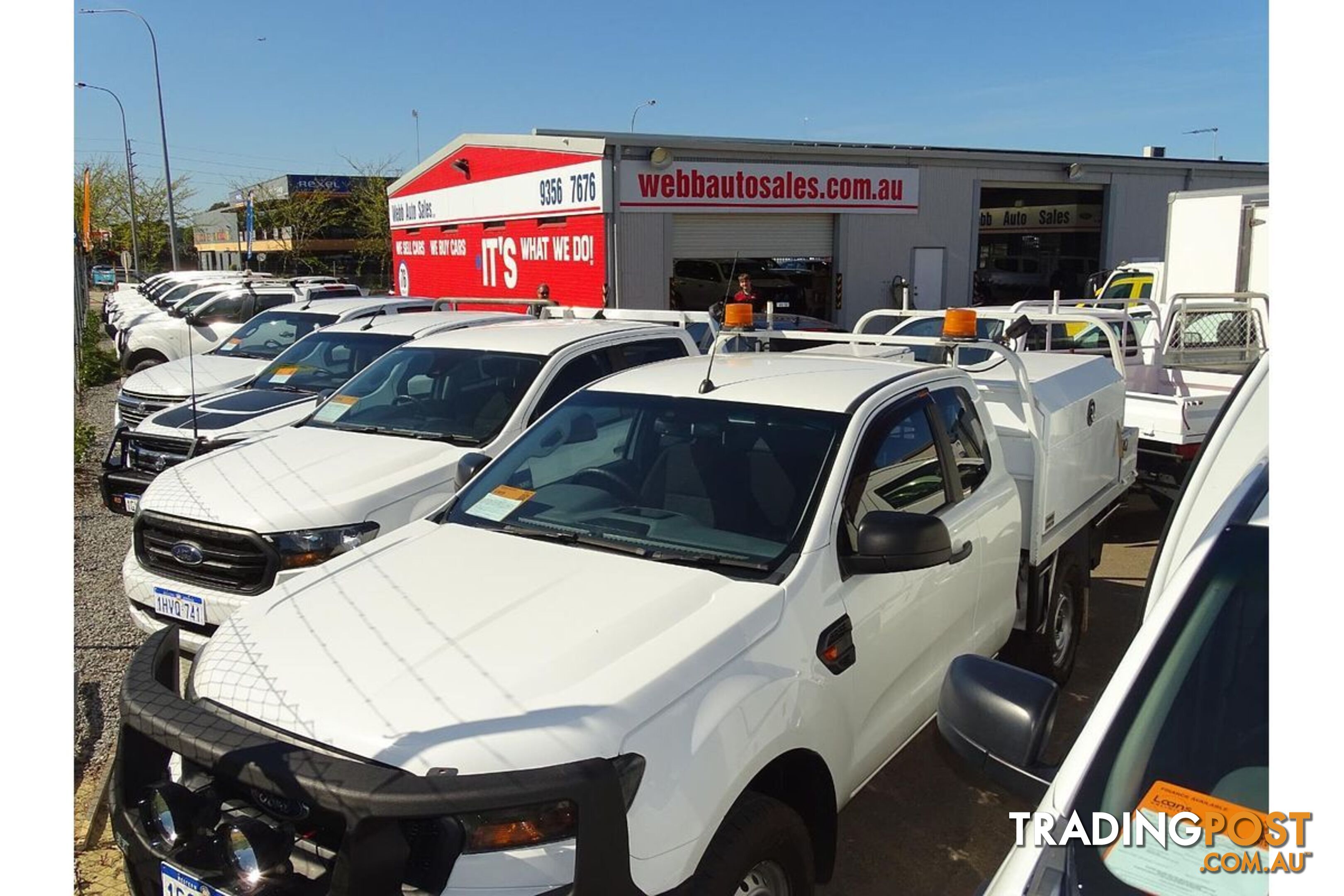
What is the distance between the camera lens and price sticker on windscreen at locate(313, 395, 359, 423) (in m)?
6.26

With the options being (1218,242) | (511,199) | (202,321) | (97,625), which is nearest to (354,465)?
(97,625)

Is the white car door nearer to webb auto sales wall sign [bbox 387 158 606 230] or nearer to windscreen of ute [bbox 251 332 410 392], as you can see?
windscreen of ute [bbox 251 332 410 392]

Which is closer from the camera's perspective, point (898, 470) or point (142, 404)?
point (898, 470)

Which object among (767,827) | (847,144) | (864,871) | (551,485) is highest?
(847,144)

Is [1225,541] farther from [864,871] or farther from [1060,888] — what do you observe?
[864,871]

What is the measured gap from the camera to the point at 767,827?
2.58 m

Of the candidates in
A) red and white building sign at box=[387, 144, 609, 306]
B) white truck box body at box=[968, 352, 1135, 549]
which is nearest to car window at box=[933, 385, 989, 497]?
white truck box body at box=[968, 352, 1135, 549]

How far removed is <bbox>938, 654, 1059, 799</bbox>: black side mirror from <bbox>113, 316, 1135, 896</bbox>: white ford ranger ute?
0.61m

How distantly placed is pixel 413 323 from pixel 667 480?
5.33 metres

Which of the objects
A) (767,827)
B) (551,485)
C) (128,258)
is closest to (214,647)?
(551,485)

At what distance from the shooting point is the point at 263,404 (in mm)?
7684

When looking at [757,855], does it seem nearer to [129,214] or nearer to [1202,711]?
[1202,711]

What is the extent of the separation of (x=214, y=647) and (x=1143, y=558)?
6.72 meters

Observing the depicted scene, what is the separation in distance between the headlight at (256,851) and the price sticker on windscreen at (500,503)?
1478 millimetres
